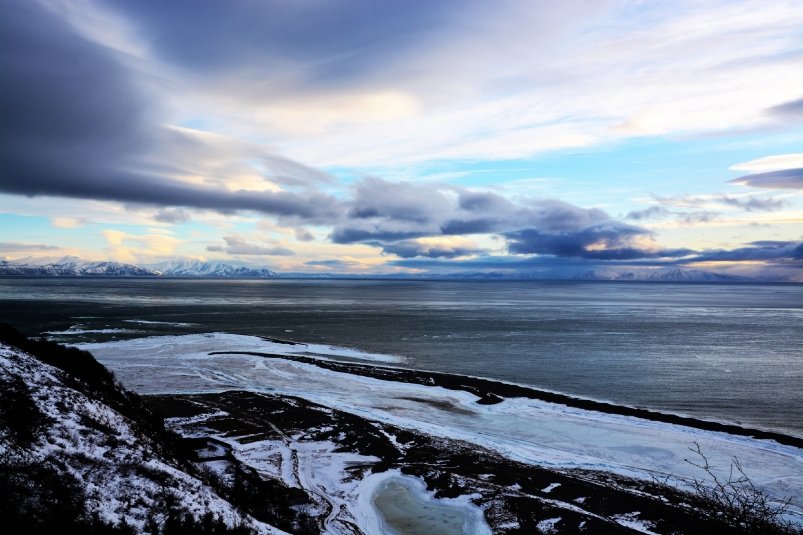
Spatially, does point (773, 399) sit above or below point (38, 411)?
below

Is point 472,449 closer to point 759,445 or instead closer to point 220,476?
point 220,476

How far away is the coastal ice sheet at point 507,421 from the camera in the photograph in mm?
23047

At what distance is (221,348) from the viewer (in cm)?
5419

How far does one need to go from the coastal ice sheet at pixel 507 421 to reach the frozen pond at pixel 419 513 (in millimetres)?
6021

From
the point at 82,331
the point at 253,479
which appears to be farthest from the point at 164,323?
the point at 253,479

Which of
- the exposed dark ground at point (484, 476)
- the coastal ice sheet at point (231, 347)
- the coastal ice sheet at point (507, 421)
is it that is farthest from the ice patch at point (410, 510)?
the coastal ice sheet at point (231, 347)

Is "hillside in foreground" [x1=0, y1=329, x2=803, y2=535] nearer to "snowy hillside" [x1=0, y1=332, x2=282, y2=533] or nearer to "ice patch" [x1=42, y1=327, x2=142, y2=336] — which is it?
"snowy hillside" [x1=0, y1=332, x2=282, y2=533]

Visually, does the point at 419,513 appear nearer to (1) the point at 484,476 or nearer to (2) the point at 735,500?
(1) the point at 484,476

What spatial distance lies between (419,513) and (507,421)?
12.9m

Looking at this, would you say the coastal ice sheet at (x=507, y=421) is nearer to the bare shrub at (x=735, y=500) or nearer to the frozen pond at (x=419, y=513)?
the bare shrub at (x=735, y=500)

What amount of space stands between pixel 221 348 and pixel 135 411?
1381 inches

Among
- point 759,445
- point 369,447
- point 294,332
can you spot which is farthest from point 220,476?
point 294,332

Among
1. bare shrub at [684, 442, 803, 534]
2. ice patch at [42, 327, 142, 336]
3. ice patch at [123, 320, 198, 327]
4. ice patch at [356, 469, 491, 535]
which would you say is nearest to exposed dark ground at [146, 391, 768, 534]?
ice patch at [356, 469, 491, 535]

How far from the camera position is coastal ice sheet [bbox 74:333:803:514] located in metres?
23.0
